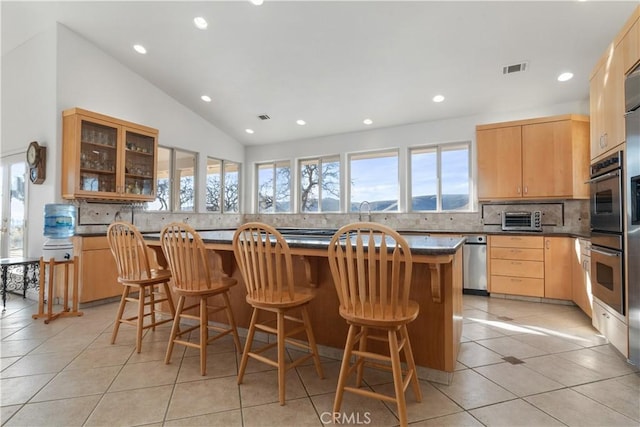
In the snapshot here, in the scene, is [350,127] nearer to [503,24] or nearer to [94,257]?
[503,24]

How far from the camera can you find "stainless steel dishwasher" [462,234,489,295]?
4.39m

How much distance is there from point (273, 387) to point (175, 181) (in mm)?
4522

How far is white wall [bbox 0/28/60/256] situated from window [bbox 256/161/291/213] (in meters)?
3.62

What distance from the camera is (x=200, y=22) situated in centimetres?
365

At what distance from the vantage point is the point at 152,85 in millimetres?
5016

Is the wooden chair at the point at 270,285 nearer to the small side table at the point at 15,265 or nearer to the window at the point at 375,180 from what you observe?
the small side table at the point at 15,265

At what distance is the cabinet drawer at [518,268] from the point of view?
160 inches

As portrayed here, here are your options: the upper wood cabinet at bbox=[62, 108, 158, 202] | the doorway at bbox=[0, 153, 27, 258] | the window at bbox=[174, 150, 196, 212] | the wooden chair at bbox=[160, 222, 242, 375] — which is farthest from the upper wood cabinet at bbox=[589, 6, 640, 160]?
the doorway at bbox=[0, 153, 27, 258]

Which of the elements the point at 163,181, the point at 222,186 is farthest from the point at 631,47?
the point at 222,186

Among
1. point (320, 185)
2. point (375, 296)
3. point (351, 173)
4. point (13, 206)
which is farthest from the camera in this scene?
point (320, 185)

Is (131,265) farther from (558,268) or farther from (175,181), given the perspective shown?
(558,268)

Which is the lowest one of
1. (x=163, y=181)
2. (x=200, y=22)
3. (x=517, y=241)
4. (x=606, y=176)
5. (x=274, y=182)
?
(x=517, y=241)

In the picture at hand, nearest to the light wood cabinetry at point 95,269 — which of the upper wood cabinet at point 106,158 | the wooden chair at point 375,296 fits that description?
the upper wood cabinet at point 106,158

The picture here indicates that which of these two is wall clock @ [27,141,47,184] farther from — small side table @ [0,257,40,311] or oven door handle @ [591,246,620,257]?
oven door handle @ [591,246,620,257]
